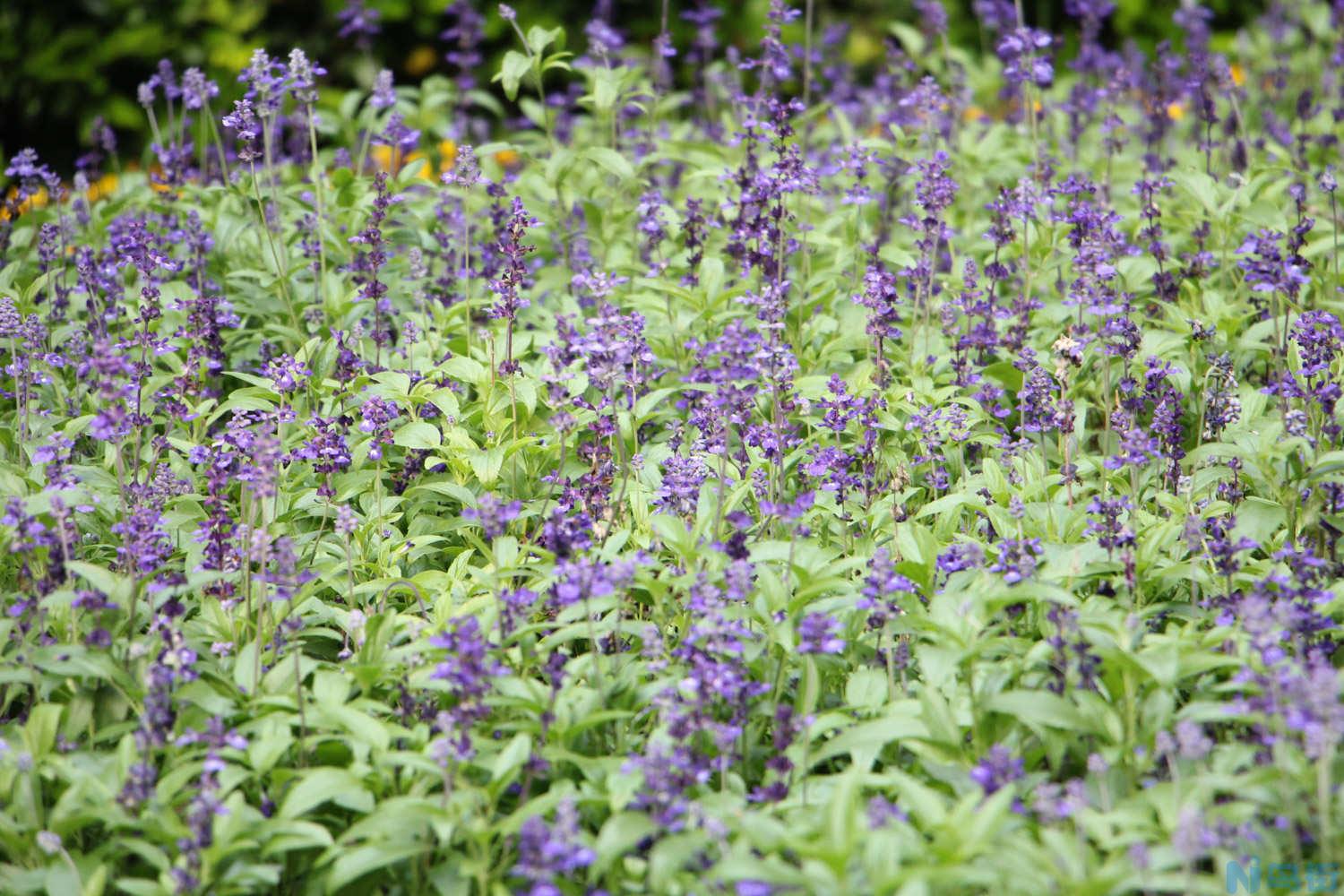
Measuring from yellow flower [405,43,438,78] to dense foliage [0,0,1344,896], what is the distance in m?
4.08

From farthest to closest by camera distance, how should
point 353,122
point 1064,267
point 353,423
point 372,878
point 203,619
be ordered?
point 353,122
point 1064,267
point 353,423
point 203,619
point 372,878

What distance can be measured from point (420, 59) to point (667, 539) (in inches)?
294

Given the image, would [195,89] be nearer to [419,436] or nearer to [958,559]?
[419,436]

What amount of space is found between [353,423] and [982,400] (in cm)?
233

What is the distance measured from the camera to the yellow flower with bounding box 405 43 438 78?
10086 mm

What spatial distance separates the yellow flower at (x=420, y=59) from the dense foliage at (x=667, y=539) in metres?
4.08

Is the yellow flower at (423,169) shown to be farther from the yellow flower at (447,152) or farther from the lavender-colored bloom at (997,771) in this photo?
the lavender-colored bloom at (997,771)

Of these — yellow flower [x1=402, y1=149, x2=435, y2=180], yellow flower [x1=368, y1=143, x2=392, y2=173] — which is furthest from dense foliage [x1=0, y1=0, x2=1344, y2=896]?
yellow flower [x1=368, y1=143, x2=392, y2=173]

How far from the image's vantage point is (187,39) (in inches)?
367

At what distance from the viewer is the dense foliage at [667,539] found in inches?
115

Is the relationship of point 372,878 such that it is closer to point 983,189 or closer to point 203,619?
point 203,619

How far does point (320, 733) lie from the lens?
129 inches

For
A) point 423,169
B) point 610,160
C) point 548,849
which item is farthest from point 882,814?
point 423,169

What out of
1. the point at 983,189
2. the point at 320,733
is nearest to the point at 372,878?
the point at 320,733
